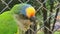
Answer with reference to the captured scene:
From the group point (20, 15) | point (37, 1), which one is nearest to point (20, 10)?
point (20, 15)

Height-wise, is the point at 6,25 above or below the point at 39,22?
below

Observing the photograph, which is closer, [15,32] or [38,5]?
[15,32]

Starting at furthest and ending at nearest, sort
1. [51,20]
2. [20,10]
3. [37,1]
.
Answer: [51,20] → [37,1] → [20,10]

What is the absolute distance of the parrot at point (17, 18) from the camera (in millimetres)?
751

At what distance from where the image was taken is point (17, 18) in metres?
0.77

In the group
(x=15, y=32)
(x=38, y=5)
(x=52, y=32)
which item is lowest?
(x=15, y=32)

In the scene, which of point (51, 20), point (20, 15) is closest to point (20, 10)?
point (20, 15)

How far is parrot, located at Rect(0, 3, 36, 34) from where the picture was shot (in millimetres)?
751

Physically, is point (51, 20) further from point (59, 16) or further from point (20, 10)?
point (20, 10)

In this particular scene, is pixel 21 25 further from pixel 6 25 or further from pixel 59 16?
pixel 59 16

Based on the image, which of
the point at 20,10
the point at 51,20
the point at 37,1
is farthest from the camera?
the point at 51,20

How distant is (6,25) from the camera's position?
79 cm

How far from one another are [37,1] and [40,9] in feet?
0.16

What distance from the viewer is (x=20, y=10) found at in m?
0.75
